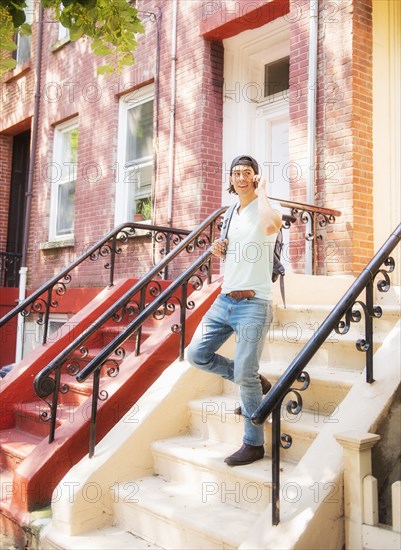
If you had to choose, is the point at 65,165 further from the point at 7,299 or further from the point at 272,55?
the point at 272,55

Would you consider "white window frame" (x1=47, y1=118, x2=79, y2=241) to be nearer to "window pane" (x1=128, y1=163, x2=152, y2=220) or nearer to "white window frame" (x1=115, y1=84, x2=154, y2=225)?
"white window frame" (x1=115, y1=84, x2=154, y2=225)

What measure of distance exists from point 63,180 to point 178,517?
8.34 m

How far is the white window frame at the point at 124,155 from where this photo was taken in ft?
29.0

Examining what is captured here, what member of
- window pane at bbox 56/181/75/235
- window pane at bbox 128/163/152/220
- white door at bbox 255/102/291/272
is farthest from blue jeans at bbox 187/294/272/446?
window pane at bbox 56/181/75/235

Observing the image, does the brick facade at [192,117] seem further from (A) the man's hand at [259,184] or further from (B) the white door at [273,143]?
(A) the man's hand at [259,184]

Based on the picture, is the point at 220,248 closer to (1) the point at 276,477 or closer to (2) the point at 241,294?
(2) the point at 241,294

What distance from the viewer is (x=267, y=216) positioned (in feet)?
11.2

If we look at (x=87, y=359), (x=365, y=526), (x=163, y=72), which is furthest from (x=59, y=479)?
(x=163, y=72)

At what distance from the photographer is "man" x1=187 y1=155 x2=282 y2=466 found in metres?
3.46

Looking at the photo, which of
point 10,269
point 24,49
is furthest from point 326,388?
point 24,49

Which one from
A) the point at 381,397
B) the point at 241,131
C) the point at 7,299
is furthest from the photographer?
the point at 7,299

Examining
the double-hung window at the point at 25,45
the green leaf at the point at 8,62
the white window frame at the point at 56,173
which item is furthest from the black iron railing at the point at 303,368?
the double-hung window at the point at 25,45

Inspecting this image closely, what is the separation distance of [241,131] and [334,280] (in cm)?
310

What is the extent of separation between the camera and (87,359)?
5469mm
